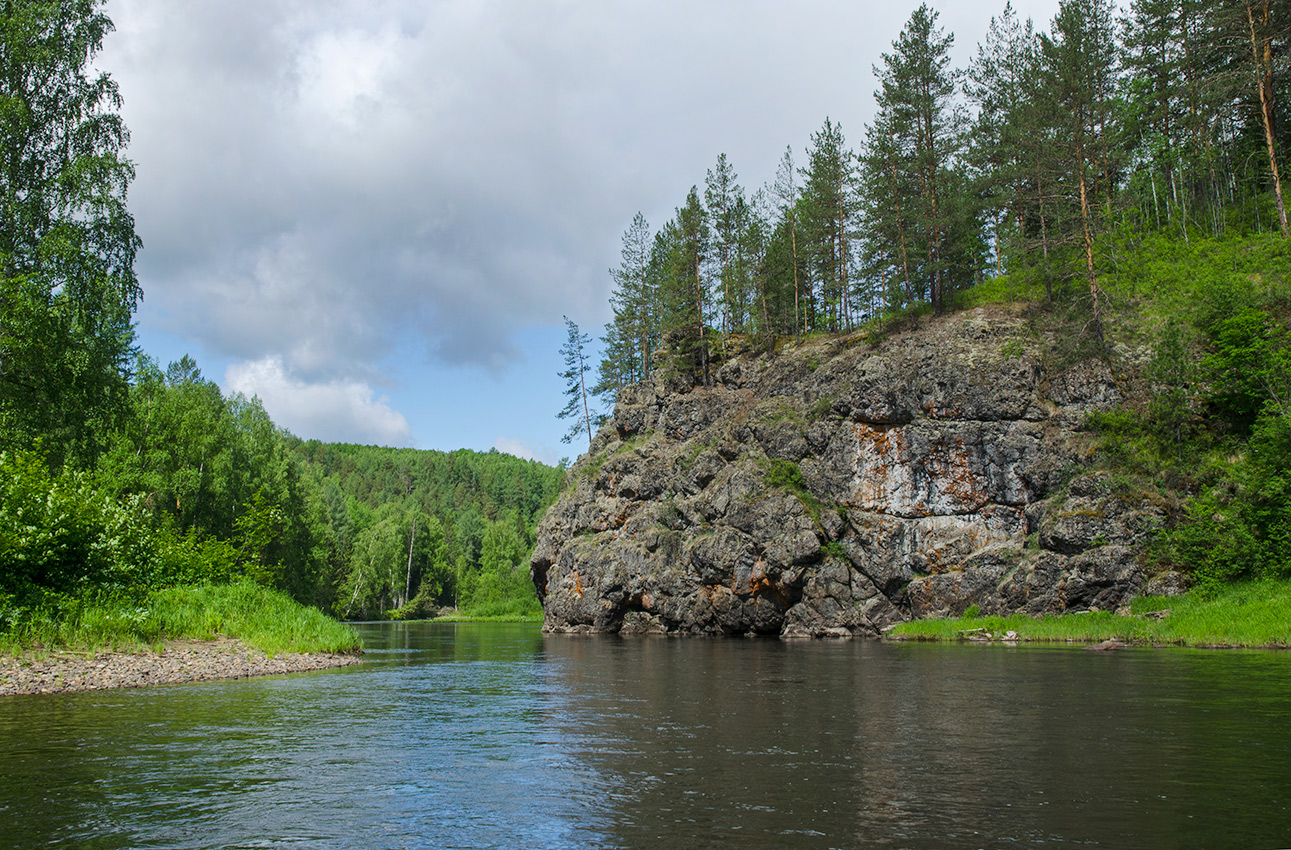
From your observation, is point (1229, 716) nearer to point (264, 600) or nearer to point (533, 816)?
point (533, 816)

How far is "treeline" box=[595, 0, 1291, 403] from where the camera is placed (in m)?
51.2

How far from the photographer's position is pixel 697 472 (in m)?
63.4

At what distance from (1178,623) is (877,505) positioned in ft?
70.2

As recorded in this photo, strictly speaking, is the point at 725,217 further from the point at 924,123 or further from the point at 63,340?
the point at 63,340

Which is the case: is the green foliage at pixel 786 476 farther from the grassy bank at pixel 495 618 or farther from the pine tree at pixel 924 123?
the grassy bank at pixel 495 618

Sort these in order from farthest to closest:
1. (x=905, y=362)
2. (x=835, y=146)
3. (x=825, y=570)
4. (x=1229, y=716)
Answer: (x=835, y=146)
(x=905, y=362)
(x=825, y=570)
(x=1229, y=716)

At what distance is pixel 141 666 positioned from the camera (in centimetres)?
2394

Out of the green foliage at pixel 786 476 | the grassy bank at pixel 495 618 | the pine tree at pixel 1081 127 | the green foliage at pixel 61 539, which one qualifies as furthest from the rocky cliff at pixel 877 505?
the grassy bank at pixel 495 618

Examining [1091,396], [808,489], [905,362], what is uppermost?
[905,362]

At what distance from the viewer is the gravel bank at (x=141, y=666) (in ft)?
67.8

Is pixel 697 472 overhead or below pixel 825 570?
overhead

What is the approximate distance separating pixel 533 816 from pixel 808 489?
4961 centimetres

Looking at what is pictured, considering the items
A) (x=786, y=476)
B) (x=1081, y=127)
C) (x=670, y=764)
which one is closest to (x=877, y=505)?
(x=786, y=476)

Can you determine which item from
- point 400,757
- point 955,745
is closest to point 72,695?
point 400,757
